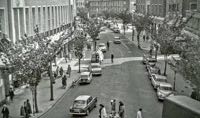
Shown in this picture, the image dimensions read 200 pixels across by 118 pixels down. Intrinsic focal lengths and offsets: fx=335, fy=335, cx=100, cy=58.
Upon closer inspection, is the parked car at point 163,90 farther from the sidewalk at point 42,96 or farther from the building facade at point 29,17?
the building facade at point 29,17

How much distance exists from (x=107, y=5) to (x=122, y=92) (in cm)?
12748

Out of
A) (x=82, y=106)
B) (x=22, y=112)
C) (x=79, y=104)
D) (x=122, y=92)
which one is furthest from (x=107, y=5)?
(x=22, y=112)

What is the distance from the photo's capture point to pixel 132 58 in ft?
171

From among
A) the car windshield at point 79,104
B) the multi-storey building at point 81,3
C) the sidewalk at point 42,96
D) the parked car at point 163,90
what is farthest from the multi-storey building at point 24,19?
the multi-storey building at point 81,3

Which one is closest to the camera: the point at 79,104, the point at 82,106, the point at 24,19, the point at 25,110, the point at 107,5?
the point at 25,110

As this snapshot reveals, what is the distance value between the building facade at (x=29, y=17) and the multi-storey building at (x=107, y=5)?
10082cm

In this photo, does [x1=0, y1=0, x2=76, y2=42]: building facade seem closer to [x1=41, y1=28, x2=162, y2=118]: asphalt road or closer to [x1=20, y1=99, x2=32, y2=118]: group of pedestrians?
[x1=20, y1=99, x2=32, y2=118]: group of pedestrians

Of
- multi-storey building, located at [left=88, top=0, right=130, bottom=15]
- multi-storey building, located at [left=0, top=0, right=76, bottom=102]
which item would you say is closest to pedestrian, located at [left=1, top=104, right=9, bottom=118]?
multi-storey building, located at [left=0, top=0, right=76, bottom=102]

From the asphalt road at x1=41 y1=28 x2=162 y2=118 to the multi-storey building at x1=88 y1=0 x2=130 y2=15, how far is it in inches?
4226

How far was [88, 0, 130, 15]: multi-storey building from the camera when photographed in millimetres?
151550

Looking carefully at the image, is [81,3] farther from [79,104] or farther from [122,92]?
[79,104]

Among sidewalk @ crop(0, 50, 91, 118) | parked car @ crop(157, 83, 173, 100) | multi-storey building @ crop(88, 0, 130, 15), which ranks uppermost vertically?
multi-storey building @ crop(88, 0, 130, 15)

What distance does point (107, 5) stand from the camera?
156m

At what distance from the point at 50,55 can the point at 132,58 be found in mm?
27510
